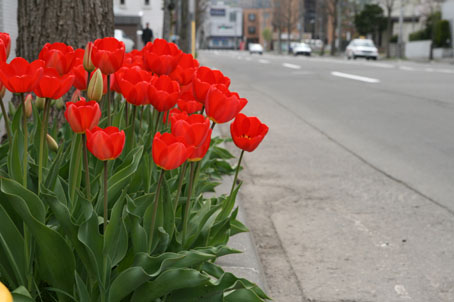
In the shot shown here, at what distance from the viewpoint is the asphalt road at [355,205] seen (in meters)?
2.83

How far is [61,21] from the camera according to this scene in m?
4.00

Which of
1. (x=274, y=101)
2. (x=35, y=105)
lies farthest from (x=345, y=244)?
(x=274, y=101)

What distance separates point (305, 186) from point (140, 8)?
2349 inches

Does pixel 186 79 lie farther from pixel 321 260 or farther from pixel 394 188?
pixel 394 188

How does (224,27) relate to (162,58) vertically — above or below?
above

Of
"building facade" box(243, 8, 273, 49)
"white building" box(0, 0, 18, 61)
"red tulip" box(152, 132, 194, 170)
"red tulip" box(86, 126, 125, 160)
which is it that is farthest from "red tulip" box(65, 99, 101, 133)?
"building facade" box(243, 8, 273, 49)

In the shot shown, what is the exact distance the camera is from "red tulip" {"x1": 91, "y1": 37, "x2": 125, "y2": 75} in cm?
191

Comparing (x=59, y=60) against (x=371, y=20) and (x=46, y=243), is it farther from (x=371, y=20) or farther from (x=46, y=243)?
(x=371, y=20)

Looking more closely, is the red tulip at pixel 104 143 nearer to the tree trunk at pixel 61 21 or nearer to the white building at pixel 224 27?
the tree trunk at pixel 61 21

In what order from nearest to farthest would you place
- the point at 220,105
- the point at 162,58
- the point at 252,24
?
the point at 220,105, the point at 162,58, the point at 252,24

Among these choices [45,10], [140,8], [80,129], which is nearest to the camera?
→ [80,129]

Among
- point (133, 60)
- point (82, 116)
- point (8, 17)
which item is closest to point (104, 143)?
point (82, 116)

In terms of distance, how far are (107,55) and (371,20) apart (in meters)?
63.3

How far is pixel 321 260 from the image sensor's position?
122 inches
